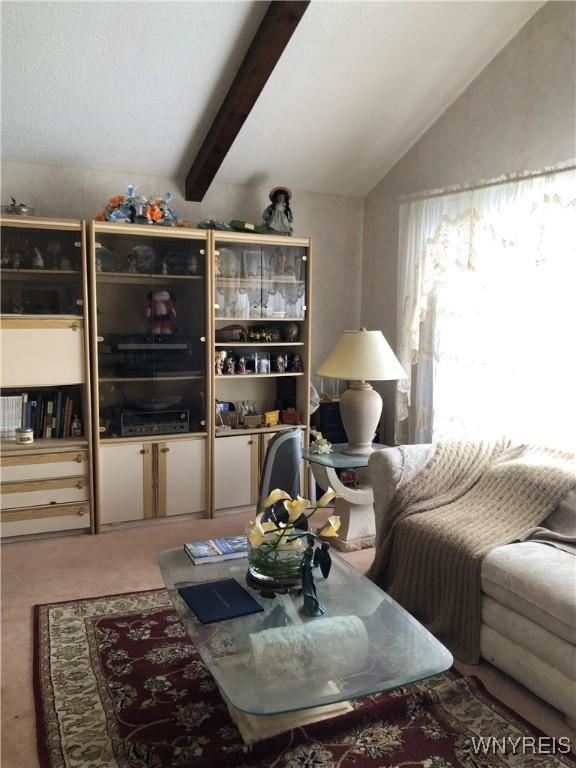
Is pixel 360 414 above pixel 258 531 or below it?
above

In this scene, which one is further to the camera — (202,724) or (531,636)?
(531,636)

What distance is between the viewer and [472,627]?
2.41 metres

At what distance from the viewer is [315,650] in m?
1.76

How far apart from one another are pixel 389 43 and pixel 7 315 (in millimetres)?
2572

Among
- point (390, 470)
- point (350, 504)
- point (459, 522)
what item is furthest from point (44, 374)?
point (459, 522)

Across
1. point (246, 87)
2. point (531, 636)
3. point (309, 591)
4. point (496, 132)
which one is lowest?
point (531, 636)

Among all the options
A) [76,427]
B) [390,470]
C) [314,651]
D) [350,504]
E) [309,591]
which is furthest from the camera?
[76,427]

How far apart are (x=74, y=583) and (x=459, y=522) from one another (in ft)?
6.16

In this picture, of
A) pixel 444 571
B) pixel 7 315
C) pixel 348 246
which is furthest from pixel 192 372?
pixel 444 571

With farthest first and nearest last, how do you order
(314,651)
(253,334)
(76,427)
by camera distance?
(253,334) → (76,427) → (314,651)

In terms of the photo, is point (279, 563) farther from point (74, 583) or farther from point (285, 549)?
point (74, 583)

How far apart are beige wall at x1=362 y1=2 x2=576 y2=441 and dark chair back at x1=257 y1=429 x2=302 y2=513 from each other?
5.74 feet

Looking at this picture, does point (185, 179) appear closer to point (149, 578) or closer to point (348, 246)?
point (348, 246)

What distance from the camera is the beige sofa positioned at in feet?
6.74
